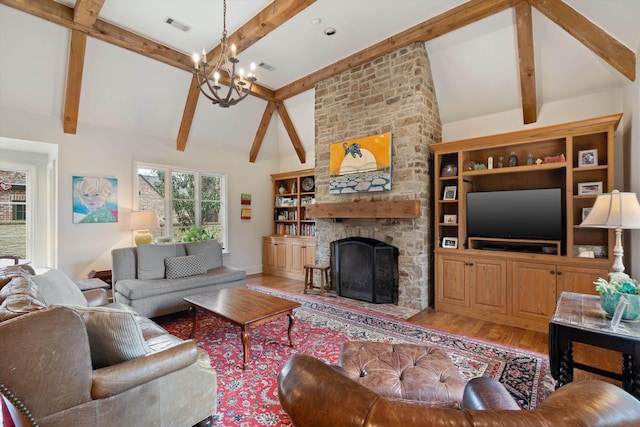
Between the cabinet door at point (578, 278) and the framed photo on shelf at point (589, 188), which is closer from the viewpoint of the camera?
the cabinet door at point (578, 278)

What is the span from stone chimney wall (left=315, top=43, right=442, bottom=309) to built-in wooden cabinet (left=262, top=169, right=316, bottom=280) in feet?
5.04

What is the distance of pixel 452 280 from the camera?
12.9ft

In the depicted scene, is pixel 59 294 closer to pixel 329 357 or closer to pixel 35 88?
pixel 329 357

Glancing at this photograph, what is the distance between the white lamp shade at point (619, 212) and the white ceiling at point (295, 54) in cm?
169

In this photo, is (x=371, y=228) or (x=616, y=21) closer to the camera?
(x=616, y=21)

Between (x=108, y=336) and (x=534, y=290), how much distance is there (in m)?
4.00

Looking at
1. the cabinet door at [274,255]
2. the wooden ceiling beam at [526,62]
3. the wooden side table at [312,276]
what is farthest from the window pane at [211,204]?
the wooden ceiling beam at [526,62]

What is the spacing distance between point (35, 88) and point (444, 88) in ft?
18.7

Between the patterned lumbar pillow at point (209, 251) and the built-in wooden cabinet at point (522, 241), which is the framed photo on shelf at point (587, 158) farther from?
the patterned lumbar pillow at point (209, 251)

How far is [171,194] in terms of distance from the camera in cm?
555

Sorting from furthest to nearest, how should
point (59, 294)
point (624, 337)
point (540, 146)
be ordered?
point (540, 146) < point (59, 294) < point (624, 337)

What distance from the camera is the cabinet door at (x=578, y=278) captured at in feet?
9.92

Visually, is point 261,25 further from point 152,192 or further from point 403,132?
point 152,192

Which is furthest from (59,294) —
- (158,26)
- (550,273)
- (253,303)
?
(550,273)
